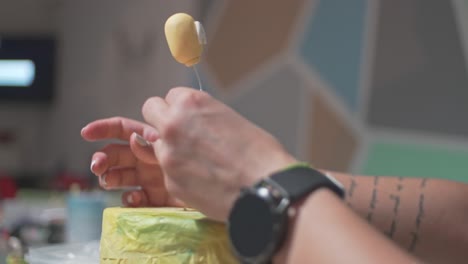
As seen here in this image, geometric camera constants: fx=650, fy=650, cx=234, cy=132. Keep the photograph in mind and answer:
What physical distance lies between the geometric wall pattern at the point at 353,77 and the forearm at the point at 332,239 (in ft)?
4.71

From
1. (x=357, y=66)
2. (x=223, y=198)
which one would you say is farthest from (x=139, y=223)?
(x=357, y=66)

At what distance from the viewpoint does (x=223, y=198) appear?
52cm

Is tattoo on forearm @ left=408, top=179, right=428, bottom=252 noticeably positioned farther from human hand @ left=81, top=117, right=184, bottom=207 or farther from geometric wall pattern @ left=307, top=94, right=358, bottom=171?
geometric wall pattern @ left=307, top=94, right=358, bottom=171

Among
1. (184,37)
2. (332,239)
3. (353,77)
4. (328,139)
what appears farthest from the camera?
(328,139)

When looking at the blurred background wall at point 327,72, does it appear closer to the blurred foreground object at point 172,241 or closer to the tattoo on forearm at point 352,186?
the tattoo on forearm at point 352,186

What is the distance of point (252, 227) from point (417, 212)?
0.87ft

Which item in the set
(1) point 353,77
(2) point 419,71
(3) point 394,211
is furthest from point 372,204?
(1) point 353,77

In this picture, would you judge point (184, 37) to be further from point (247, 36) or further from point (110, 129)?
point (247, 36)

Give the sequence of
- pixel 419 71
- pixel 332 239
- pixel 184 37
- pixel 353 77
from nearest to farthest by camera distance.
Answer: pixel 332 239, pixel 184 37, pixel 419 71, pixel 353 77

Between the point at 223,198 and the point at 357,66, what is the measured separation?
1714 millimetres

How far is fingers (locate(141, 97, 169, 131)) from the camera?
0.55m

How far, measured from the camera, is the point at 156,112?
0.56 m

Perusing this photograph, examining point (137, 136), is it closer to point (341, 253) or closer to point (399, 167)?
point (341, 253)

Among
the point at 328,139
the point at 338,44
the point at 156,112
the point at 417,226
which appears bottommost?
the point at 328,139
